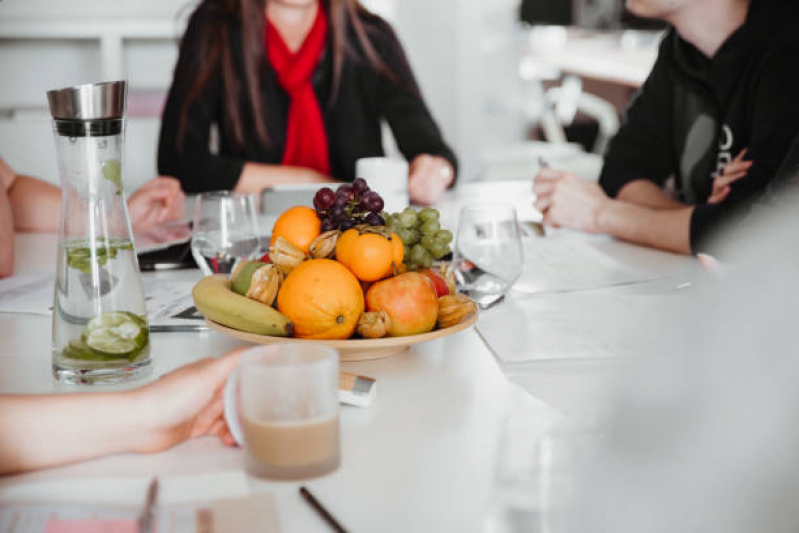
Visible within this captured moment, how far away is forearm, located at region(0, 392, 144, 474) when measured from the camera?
569mm

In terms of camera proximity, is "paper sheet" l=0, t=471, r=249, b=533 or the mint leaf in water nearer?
"paper sheet" l=0, t=471, r=249, b=533

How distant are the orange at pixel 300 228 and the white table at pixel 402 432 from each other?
0.13m

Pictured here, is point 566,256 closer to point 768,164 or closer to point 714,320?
point 768,164

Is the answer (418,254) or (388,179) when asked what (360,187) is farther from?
(388,179)

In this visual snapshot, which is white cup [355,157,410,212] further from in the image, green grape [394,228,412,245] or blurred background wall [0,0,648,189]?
blurred background wall [0,0,648,189]

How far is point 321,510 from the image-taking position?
519 mm

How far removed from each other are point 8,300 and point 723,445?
3.24 ft

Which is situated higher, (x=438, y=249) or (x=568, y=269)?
(x=438, y=249)

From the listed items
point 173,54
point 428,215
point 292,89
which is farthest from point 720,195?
point 173,54

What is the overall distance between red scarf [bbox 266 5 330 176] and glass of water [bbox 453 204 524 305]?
126 cm

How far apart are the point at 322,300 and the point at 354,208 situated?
149 mm

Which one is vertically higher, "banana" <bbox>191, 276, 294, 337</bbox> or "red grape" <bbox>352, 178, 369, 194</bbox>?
"red grape" <bbox>352, 178, 369, 194</bbox>

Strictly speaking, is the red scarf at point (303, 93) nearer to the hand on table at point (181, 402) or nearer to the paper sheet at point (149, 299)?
the paper sheet at point (149, 299)

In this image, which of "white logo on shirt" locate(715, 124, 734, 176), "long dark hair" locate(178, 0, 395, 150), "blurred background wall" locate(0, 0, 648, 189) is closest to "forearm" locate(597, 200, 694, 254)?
"white logo on shirt" locate(715, 124, 734, 176)
